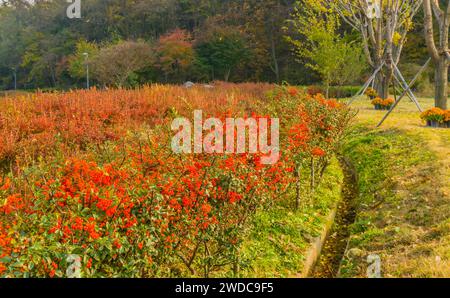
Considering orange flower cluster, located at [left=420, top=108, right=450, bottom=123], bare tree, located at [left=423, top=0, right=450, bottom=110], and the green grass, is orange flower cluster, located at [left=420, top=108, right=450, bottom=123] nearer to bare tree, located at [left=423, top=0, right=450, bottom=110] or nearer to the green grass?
bare tree, located at [left=423, top=0, right=450, bottom=110]

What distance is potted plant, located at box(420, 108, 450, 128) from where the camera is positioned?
36.7 feet

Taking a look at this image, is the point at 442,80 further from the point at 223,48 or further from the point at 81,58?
the point at 81,58

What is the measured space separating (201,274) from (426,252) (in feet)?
8.64

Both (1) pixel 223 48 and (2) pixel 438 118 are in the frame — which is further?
(1) pixel 223 48

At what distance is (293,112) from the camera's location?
8.50 meters

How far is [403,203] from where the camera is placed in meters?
6.49

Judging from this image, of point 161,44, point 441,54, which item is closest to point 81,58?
point 161,44

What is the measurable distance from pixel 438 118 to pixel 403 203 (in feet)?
19.3

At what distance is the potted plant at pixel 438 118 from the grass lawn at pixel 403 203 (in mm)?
551

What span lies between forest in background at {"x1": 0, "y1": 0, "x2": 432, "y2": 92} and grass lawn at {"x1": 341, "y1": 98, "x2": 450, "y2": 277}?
780 inches

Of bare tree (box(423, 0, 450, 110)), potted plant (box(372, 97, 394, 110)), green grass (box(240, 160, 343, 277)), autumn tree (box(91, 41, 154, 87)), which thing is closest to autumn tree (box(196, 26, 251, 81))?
autumn tree (box(91, 41, 154, 87))

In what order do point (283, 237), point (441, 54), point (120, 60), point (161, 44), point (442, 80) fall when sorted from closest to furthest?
point (283, 237), point (442, 80), point (441, 54), point (120, 60), point (161, 44)
